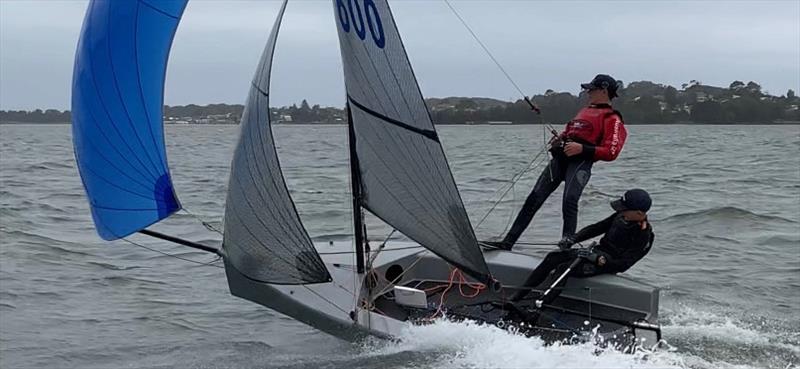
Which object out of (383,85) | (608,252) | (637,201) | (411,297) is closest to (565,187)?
(608,252)

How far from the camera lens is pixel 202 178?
22391 mm

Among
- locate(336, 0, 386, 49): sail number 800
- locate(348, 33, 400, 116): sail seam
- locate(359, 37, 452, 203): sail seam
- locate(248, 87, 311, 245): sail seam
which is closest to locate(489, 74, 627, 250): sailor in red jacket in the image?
locate(359, 37, 452, 203): sail seam

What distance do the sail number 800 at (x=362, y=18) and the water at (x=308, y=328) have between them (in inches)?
71.8

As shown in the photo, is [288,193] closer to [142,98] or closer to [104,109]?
[142,98]

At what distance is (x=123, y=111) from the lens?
5477 mm

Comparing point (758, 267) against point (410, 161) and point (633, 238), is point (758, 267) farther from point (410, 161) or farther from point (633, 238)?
point (410, 161)

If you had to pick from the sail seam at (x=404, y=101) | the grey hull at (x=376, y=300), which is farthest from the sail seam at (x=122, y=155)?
the sail seam at (x=404, y=101)

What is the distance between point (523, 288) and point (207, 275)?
446cm

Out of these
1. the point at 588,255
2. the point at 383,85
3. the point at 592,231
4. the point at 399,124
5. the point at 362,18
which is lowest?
the point at 588,255

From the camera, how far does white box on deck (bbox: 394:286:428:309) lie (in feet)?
20.4

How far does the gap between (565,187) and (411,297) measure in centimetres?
141

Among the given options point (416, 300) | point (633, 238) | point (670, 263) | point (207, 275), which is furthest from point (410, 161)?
point (670, 263)

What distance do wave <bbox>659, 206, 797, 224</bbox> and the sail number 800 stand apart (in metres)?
9.18

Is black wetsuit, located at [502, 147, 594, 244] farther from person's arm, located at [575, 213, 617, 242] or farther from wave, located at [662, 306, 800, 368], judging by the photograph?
wave, located at [662, 306, 800, 368]
